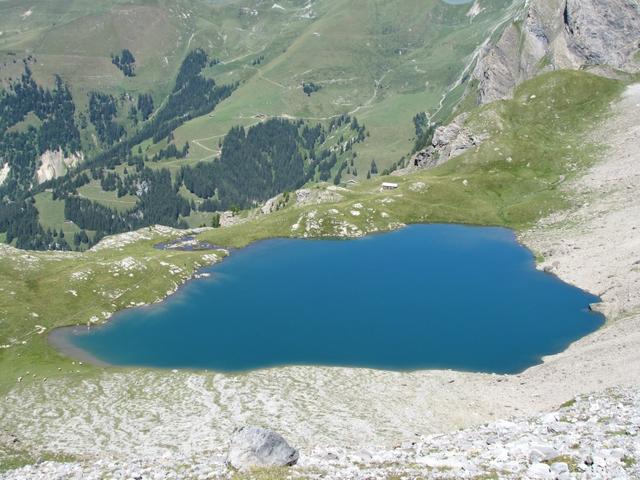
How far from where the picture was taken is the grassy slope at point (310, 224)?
9444 cm

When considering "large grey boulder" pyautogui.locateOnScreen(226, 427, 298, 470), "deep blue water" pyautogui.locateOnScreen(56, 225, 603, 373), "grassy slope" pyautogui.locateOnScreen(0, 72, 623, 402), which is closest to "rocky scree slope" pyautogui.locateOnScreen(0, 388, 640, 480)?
"large grey boulder" pyautogui.locateOnScreen(226, 427, 298, 470)

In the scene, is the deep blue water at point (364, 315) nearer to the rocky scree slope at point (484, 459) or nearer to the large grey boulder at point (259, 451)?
the rocky scree slope at point (484, 459)

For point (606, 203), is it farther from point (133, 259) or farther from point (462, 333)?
point (133, 259)

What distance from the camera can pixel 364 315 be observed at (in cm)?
9944

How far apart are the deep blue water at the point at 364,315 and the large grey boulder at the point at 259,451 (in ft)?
134

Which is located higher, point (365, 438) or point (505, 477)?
point (505, 477)

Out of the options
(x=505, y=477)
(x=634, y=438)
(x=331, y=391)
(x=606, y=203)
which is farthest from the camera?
(x=606, y=203)

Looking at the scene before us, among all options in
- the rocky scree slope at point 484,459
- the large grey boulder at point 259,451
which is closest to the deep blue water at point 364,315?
the rocky scree slope at point 484,459

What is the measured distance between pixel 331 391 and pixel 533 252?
75.2 metres

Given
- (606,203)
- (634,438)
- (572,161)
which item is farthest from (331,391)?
(572,161)

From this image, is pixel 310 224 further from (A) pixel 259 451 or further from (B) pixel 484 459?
(B) pixel 484 459

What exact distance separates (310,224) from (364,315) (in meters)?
60.1

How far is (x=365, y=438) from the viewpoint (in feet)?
188

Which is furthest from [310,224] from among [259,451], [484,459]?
[484,459]
